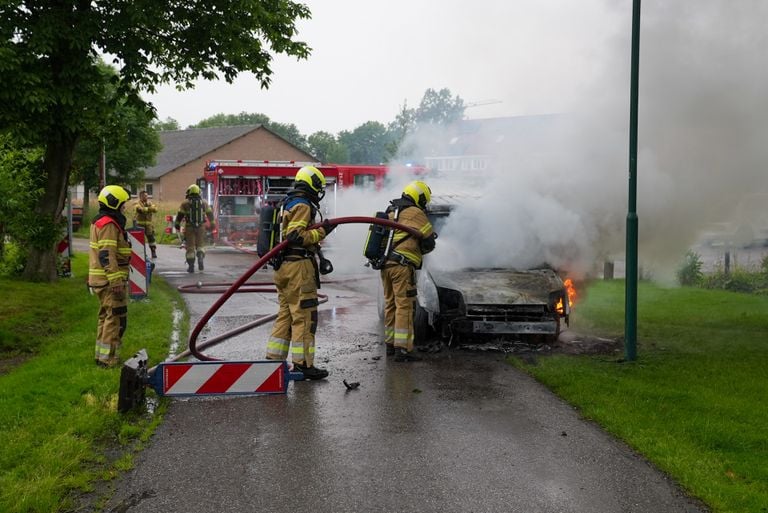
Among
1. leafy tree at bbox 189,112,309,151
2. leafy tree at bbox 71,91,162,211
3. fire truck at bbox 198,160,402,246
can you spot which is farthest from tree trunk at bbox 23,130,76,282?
leafy tree at bbox 189,112,309,151

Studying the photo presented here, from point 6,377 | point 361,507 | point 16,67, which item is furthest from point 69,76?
point 361,507

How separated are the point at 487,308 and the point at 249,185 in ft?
53.9

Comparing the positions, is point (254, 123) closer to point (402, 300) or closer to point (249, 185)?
point (249, 185)

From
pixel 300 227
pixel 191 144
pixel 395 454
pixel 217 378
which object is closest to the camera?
pixel 395 454

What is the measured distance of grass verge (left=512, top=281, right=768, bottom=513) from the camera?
15.5ft

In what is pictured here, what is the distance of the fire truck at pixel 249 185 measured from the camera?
23094 mm

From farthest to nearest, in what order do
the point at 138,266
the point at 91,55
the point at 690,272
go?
the point at 690,272, the point at 91,55, the point at 138,266

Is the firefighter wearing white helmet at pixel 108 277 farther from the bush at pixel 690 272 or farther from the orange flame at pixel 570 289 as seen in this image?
the bush at pixel 690 272

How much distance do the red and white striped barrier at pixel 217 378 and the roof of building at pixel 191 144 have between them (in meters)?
52.6

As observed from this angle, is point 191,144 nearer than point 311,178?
No

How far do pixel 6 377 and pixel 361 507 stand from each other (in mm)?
4797

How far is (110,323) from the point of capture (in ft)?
23.6

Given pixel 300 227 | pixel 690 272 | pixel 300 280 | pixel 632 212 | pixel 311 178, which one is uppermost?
pixel 311 178

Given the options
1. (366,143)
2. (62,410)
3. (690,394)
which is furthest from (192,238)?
(366,143)
